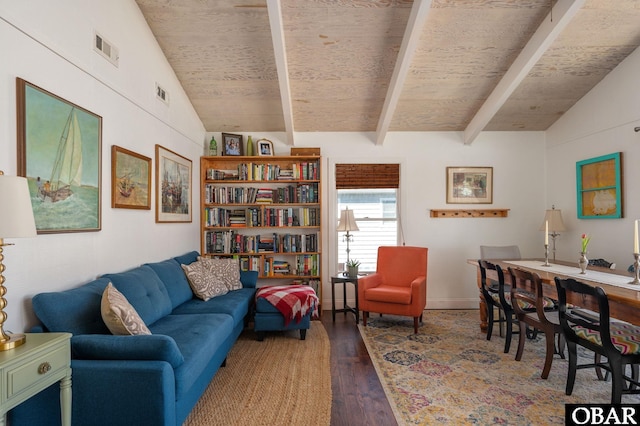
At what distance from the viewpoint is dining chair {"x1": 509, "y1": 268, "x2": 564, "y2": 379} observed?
109 inches

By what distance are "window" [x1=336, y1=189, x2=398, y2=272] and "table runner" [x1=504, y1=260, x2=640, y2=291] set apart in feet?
5.85

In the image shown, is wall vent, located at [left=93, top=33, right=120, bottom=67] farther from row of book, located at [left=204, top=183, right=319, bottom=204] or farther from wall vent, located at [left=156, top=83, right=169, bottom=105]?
row of book, located at [left=204, top=183, right=319, bottom=204]

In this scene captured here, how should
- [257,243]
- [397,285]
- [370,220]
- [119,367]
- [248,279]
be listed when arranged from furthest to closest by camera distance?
[370,220] → [257,243] → [397,285] → [248,279] → [119,367]

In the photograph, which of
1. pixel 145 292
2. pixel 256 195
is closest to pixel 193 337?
pixel 145 292

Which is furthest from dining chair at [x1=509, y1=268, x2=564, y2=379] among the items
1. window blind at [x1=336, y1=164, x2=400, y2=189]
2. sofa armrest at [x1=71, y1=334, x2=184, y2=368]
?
sofa armrest at [x1=71, y1=334, x2=184, y2=368]

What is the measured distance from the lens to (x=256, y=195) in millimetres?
4824

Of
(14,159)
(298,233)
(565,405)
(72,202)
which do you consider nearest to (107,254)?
(72,202)

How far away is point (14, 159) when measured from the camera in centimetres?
186

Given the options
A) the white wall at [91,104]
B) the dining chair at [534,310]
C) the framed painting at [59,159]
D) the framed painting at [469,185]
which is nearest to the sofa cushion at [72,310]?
the white wall at [91,104]

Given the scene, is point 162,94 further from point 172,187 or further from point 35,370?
point 35,370

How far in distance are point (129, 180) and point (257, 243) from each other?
2.06m

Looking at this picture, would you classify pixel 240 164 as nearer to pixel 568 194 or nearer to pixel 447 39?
pixel 447 39

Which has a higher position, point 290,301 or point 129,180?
point 129,180

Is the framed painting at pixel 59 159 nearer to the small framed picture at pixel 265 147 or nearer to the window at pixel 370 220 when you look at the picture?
the small framed picture at pixel 265 147
